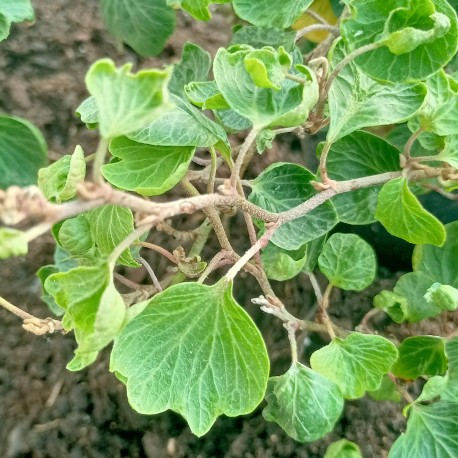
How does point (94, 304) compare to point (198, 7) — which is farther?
point (198, 7)

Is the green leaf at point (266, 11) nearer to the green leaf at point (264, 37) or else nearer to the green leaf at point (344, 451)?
the green leaf at point (264, 37)

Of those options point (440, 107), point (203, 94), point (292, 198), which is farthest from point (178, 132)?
point (440, 107)

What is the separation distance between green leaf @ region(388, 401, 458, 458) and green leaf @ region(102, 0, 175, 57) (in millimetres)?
696

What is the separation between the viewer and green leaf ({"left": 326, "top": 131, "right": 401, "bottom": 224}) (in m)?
0.78

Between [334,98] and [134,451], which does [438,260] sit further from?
[134,451]

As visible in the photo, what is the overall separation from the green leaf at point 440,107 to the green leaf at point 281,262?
20cm

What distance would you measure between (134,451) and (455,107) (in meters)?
0.65

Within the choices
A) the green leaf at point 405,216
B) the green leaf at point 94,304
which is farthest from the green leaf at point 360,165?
the green leaf at point 94,304

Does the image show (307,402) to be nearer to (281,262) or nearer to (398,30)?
(281,262)

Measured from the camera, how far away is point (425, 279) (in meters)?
0.81

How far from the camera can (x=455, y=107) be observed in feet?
2.12

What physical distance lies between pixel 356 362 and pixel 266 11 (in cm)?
39

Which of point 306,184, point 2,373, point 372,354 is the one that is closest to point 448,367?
point 372,354

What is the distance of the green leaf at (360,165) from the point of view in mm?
778
